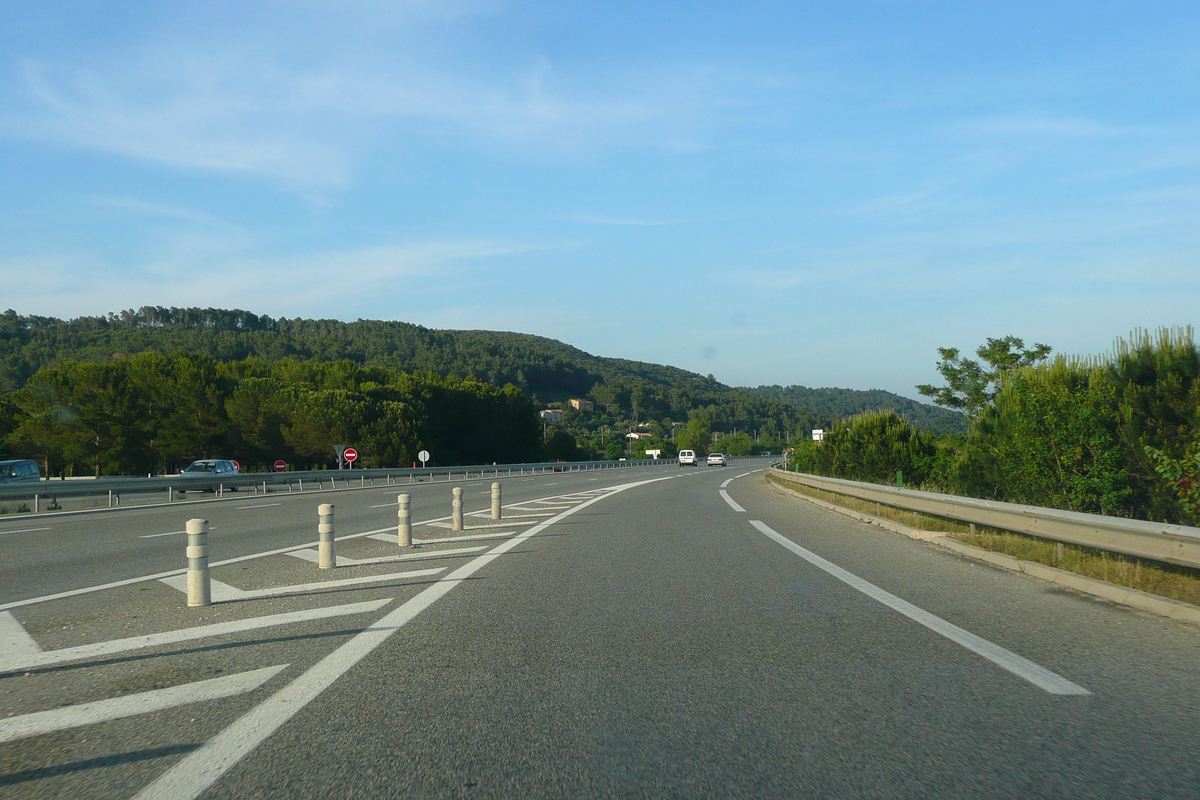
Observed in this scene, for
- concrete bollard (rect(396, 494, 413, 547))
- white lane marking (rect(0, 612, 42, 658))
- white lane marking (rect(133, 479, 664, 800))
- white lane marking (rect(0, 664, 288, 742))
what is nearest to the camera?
white lane marking (rect(133, 479, 664, 800))

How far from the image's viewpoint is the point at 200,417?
77125mm

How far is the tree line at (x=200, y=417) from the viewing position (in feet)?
233

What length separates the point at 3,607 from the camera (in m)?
8.98

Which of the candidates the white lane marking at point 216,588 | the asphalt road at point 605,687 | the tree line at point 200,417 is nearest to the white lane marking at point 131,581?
the asphalt road at point 605,687

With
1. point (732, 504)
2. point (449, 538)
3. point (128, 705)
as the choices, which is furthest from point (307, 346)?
point (128, 705)

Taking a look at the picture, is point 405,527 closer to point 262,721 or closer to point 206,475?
point 262,721

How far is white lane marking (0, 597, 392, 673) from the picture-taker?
6.54 metres

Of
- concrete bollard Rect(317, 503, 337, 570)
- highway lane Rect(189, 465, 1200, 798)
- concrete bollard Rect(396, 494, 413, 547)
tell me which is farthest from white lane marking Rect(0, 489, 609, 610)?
highway lane Rect(189, 465, 1200, 798)

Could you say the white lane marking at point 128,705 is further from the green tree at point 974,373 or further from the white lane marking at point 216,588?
the green tree at point 974,373

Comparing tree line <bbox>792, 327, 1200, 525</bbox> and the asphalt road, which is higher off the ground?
tree line <bbox>792, 327, 1200, 525</bbox>

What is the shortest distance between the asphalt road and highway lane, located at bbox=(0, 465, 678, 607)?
989 millimetres

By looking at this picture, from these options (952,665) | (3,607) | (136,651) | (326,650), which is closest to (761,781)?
(952,665)

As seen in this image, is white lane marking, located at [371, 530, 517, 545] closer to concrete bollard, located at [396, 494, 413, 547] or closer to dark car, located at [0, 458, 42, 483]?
concrete bollard, located at [396, 494, 413, 547]

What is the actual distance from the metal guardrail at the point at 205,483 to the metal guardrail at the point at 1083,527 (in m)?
25.4
